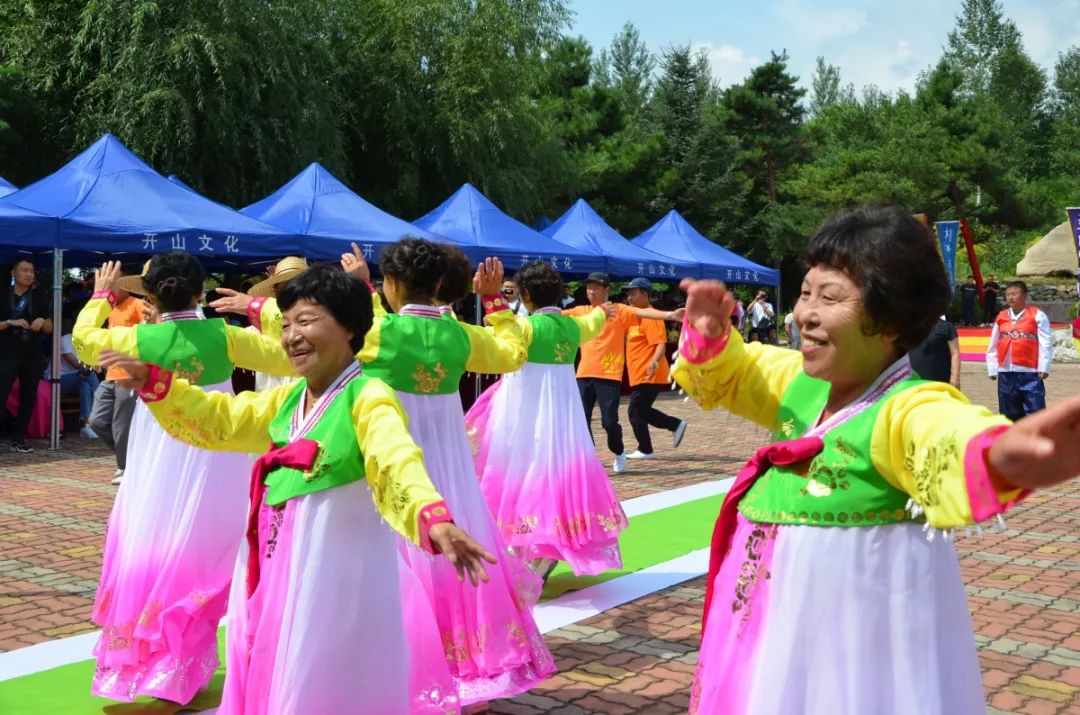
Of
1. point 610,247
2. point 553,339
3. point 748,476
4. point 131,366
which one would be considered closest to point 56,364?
point 553,339

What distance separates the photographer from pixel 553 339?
6820 millimetres

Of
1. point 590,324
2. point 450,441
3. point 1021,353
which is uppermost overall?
point 590,324

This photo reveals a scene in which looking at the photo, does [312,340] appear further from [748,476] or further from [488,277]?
[488,277]

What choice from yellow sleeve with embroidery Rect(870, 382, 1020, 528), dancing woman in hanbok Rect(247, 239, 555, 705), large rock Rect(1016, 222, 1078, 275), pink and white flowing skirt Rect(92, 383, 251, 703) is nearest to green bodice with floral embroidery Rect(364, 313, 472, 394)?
dancing woman in hanbok Rect(247, 239, 555, 705)

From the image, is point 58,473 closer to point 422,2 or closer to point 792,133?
point 422,2

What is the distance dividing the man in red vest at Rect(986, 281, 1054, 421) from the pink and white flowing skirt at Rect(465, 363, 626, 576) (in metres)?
7.12

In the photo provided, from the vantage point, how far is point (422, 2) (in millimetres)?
22656

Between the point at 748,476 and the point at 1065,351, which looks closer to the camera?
the point at 748,476

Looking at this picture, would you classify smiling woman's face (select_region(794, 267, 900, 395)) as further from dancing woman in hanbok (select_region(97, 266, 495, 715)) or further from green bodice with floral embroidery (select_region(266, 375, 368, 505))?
green bodice with floral embroidery (select_region(266, 375, 368, 505))

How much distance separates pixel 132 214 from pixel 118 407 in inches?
161

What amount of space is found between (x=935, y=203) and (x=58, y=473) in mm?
33267

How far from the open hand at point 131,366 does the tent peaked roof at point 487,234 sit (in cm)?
1189

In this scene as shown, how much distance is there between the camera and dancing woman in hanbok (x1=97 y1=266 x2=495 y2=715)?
9.57 feet

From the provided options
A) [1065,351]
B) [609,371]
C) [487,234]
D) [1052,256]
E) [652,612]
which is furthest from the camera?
[1052,256]
